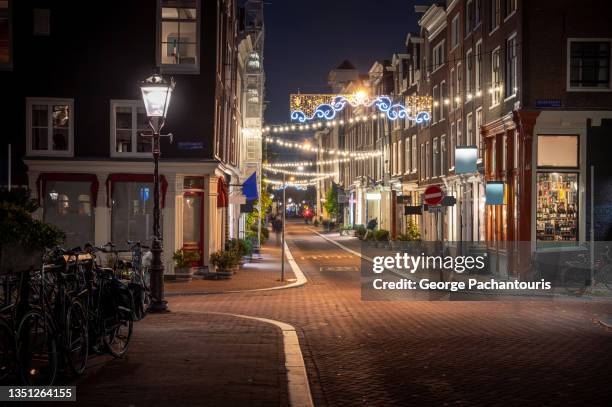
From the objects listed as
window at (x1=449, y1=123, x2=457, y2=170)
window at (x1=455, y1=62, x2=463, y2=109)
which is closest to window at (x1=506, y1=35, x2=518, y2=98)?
window at (x1=455, y1=62, x2=463, y2=109)

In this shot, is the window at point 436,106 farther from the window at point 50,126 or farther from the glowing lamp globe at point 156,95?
the glowing lamp globe at point 156,95

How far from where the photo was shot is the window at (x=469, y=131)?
1431 inches

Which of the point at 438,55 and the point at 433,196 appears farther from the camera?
the point at 438,55

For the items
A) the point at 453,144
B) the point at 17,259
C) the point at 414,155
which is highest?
the point at 414,155

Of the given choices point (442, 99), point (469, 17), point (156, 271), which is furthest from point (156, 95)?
point (442, 99)

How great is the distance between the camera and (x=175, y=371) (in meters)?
9.95

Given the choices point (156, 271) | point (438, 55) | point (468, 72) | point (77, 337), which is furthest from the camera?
point (438, 55)

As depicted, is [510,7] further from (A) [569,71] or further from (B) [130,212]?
(B) [130,212]

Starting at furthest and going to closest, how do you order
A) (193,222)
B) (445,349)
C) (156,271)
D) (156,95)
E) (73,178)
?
(193,222) < (73,178) < (156,95) < (156,271) < (445,349)

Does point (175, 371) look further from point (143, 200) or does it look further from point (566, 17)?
point (566, 17)

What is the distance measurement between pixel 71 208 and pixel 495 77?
1642 cm

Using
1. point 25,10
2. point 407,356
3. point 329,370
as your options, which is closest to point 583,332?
point 407,356

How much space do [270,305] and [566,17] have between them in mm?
15127

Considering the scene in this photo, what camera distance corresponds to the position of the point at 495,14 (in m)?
31.7
